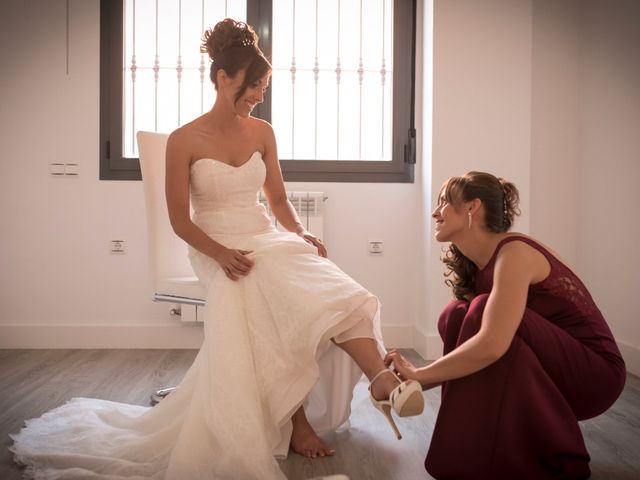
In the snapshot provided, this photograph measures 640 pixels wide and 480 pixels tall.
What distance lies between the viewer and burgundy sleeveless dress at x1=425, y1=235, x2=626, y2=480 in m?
1.61

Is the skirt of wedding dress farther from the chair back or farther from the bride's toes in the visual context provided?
the chair back

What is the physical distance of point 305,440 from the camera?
1981 mm

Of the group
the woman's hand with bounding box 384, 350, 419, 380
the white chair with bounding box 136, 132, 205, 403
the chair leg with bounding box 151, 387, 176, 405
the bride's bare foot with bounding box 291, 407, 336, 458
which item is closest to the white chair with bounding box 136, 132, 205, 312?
the white chair with bounding box 136, 132, 205, 403

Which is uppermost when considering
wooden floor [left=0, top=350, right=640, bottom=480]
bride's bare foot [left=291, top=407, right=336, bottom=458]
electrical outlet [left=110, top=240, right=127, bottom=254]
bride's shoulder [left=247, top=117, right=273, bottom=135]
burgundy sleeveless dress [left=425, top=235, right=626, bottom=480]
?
bride's shoulder [left=247, top=117, right=273, bottom=135]

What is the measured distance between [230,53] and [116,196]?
1728mm

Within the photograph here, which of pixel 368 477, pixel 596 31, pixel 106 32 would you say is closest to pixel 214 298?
pixel 368 477

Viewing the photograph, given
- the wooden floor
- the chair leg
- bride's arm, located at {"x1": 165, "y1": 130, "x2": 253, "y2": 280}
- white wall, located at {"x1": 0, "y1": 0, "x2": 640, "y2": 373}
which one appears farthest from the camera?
white wall, located at {"x1": 0, "y1": 0, "x2": 640, "y2": 373}


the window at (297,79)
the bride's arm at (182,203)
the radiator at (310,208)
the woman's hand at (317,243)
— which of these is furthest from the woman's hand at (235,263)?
the window at (297,79)

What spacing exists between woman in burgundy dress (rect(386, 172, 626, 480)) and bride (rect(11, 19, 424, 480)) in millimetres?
169

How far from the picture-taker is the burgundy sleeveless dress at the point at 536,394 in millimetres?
1614

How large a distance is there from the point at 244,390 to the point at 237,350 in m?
0.12

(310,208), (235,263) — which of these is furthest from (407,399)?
(310,208)

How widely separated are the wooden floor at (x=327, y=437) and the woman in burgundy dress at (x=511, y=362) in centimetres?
20

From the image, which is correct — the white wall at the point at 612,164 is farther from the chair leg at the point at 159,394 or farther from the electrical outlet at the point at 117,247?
the electrical outlet at the point at 117,247
